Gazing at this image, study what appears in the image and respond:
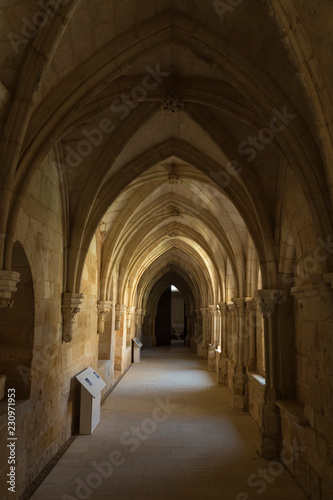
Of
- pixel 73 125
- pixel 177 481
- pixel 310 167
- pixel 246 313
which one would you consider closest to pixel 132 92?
pixel 73 125

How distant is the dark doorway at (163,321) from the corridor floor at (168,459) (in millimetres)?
20099

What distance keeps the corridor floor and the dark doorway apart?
20099mm

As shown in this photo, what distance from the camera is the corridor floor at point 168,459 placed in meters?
4.57

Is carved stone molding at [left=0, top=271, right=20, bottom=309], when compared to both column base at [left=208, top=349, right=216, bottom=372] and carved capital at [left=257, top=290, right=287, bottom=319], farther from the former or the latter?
column base at [left=208, top=349, right=216, bottom=372]

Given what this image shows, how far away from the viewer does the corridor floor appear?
4566 mm

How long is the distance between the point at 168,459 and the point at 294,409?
1947mm

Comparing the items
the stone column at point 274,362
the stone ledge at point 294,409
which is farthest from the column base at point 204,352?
the stone ledge at point 294,409

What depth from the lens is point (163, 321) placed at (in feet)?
97.9

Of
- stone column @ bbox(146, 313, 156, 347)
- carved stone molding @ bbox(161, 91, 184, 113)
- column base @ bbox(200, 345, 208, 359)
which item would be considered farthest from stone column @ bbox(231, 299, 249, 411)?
stone column @ bbox(146, 313, 156, 347)

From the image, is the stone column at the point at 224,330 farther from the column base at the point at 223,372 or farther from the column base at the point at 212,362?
the column base at the point at 212,362

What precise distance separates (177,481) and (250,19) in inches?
212

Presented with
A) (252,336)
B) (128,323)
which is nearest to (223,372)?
(252,336)

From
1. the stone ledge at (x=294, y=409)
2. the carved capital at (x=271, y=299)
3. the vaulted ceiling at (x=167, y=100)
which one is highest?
the vaulted ceiling at (x=167, y=100)

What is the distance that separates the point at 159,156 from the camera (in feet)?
24.3
